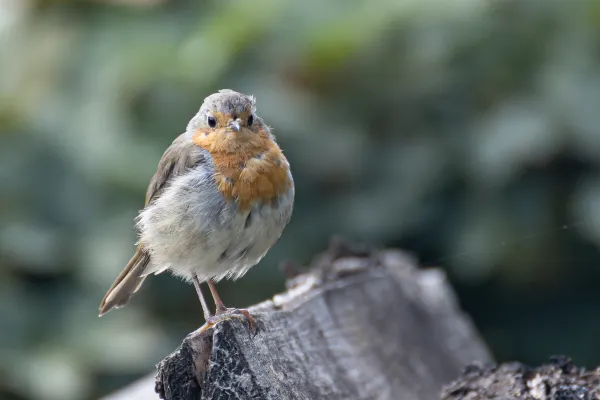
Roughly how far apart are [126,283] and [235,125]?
734 millimetres

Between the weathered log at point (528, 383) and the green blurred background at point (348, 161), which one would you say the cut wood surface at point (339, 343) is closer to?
the weathered log at point (528, 383)

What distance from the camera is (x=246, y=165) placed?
321 cm

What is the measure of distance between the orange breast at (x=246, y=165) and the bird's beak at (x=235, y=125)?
2cm

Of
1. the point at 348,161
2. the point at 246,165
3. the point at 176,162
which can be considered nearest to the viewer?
the point at 246,165

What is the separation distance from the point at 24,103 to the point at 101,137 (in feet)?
2.82

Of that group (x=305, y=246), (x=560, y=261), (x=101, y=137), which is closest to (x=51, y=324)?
(x=101, y=137)

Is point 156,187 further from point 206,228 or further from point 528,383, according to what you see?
point 528,383

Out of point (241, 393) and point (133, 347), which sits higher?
point (133, 347)

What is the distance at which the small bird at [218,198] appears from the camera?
10.3 ft

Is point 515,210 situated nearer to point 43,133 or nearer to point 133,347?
point 133,347

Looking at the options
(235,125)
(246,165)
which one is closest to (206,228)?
(246,165)

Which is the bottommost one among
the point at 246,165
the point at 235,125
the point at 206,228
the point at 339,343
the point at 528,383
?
the point at 528,383

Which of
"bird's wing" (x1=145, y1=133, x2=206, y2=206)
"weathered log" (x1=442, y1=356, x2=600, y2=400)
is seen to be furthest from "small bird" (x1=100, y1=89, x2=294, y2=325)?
"weathered log" (x1=442, y1=356, x2=600, y2=400)

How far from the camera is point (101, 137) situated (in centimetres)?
534
